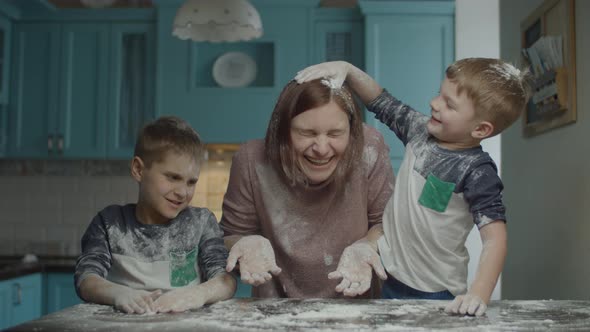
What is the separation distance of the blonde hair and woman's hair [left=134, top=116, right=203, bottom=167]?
1.80 feet

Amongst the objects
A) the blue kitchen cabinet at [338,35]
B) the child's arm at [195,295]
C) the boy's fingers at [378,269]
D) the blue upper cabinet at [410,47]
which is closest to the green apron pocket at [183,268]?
the child's arm at [195,295]

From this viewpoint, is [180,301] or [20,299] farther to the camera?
[20,299]

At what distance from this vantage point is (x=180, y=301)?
3.35 feet

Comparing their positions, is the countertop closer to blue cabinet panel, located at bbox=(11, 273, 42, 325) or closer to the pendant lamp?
blue cabinet panel, located at bbox=(11, 273, 42, 325)

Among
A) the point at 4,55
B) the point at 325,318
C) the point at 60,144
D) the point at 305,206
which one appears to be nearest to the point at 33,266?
the point at 60,144

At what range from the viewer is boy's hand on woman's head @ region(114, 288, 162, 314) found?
100 centimetres

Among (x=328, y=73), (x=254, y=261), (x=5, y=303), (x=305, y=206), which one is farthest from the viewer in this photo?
(x=5, y=303)

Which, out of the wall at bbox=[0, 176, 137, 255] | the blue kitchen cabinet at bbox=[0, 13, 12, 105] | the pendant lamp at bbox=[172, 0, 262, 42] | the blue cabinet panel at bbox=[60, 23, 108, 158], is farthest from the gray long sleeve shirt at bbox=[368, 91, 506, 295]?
the blue kitchen cabinet at bbox=[0, 13, 12, 105]

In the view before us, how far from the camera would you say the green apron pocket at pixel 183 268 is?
128 centimetres

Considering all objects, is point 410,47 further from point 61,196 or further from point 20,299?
point 20,299

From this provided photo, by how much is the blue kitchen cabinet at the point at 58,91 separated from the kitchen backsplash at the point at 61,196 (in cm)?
28

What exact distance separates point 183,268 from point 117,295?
246 mm

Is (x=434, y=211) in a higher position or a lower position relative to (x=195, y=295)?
higher

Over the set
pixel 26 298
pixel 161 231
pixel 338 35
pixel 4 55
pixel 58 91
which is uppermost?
pixel 338 35
